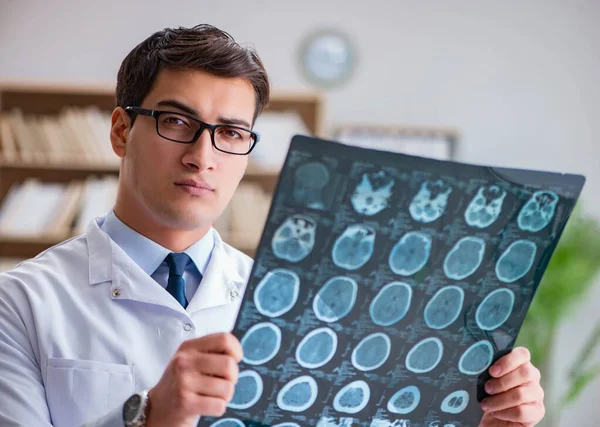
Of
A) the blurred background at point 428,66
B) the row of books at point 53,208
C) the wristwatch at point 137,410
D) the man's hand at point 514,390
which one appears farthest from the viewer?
the blurred background at point 428,66

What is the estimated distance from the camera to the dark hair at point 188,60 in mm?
1350

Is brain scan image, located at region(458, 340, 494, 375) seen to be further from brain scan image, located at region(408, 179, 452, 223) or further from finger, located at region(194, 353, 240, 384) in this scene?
finger, located at region(194, 353, 240, 384)

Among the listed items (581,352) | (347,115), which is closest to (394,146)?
(347,115)

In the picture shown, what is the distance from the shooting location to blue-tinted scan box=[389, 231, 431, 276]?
0.96 meters

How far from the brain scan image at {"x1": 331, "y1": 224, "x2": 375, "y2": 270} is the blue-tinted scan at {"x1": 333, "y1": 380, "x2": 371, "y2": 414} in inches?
6.6

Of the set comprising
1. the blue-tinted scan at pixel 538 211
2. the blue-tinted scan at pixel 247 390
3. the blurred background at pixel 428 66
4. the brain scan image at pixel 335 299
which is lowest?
the blue-tinted scan at pixel 247 390

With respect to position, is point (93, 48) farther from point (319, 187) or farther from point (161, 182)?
point (319, 187)

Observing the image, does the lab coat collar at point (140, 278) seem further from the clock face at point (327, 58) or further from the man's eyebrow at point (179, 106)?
the clock face at point (327, 58)

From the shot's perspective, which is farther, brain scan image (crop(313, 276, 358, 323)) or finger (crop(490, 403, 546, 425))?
finger (crop(490, 403, 546, 425))

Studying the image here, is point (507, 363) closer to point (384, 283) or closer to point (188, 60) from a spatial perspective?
point (384, 283)

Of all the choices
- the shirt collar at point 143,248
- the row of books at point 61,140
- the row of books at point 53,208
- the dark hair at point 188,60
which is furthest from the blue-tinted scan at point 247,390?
the row of books at point 61,140

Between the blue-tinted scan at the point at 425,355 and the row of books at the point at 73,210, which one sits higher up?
the blue-tinted scan at the point at 425,355

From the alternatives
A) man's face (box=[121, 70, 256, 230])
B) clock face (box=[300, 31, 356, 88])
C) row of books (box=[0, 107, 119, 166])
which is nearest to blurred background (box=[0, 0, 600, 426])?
clock face (box=[300, 31, 356, 88])

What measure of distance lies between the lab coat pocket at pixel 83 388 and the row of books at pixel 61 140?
268 cm
